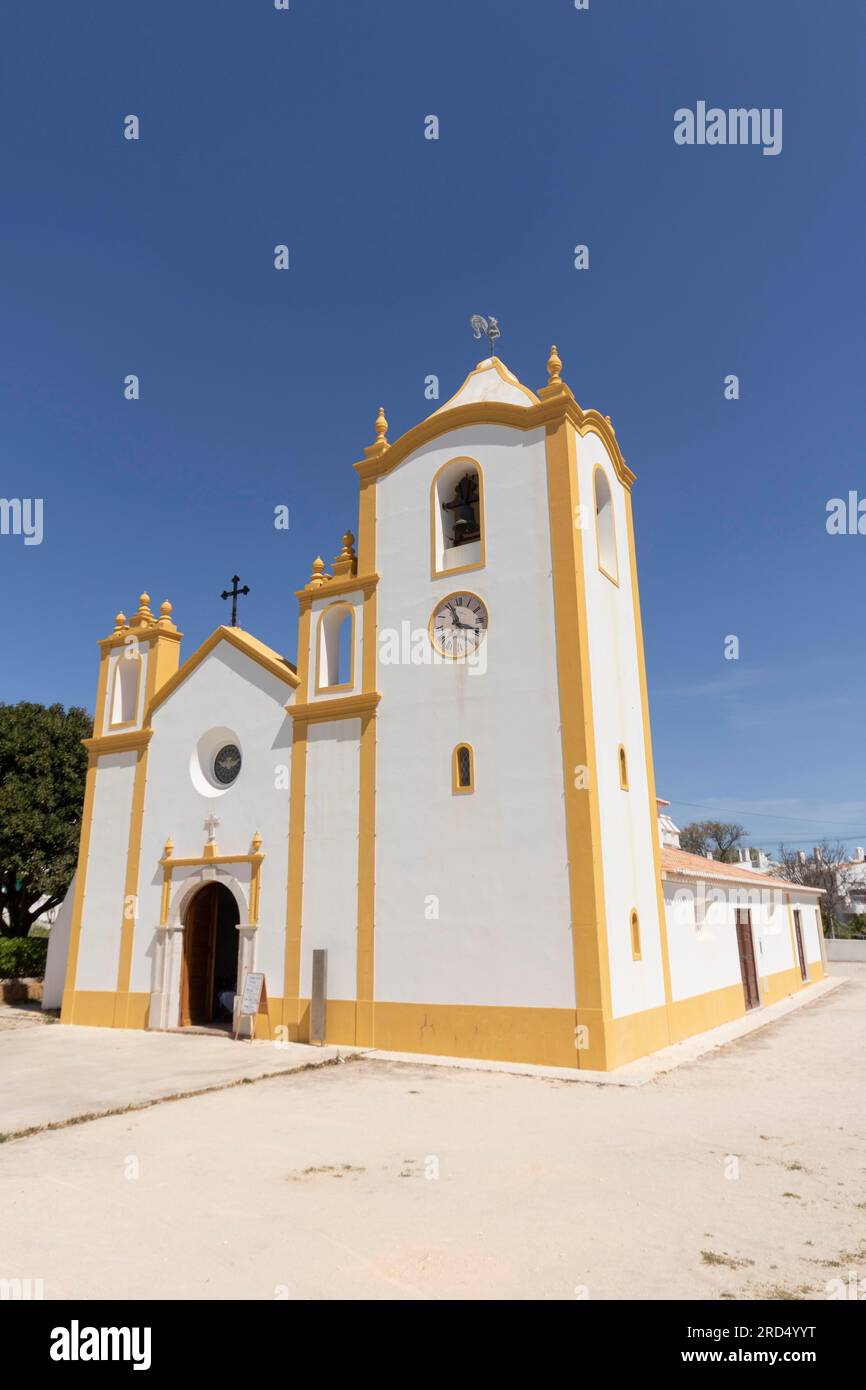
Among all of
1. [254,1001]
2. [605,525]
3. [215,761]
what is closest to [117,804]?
[215,761]

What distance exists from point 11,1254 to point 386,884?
9193 mm

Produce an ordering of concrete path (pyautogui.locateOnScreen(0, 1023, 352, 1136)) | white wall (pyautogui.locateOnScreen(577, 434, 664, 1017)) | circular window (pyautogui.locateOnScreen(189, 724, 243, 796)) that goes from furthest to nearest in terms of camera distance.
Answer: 1. circular window (pyautogui.locateOnScreen(189, 724, 243, 796))
2. white wall (pyautogui.locateOnScreen(577, 434, 664, 1017))
3. concrete path (pyautogui.locateOnScreen(0, 1023, 352, 1136))

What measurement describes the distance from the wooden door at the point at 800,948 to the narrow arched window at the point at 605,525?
17937 millimetres

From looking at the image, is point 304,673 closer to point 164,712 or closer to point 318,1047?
point 164,712

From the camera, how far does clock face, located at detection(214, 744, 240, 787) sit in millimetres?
17688

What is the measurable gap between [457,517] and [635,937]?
8.24m

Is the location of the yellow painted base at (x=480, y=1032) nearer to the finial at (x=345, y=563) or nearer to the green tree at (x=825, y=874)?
the finial at (x=345, y=563)

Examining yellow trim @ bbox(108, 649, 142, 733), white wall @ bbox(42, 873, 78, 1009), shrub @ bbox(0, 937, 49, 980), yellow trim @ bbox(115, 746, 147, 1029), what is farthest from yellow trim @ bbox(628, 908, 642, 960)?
shrub @ bbox(0, 937, 49, 980)

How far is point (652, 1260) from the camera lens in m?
5.32

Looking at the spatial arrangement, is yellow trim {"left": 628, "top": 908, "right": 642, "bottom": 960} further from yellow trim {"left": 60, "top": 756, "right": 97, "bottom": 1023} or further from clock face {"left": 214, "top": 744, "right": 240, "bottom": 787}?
yellow trim {"left": 60, "top": 756, "right": 97, "bottom": 1023}

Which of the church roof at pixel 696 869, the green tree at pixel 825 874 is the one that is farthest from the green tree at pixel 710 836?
the church roof at pixel 696 869

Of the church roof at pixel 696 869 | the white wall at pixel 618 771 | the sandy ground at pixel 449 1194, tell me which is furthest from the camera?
the church roof at pixel 696 869

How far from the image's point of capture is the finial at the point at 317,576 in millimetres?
17017

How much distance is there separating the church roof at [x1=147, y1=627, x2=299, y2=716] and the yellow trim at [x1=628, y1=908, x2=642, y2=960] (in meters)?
7.67
